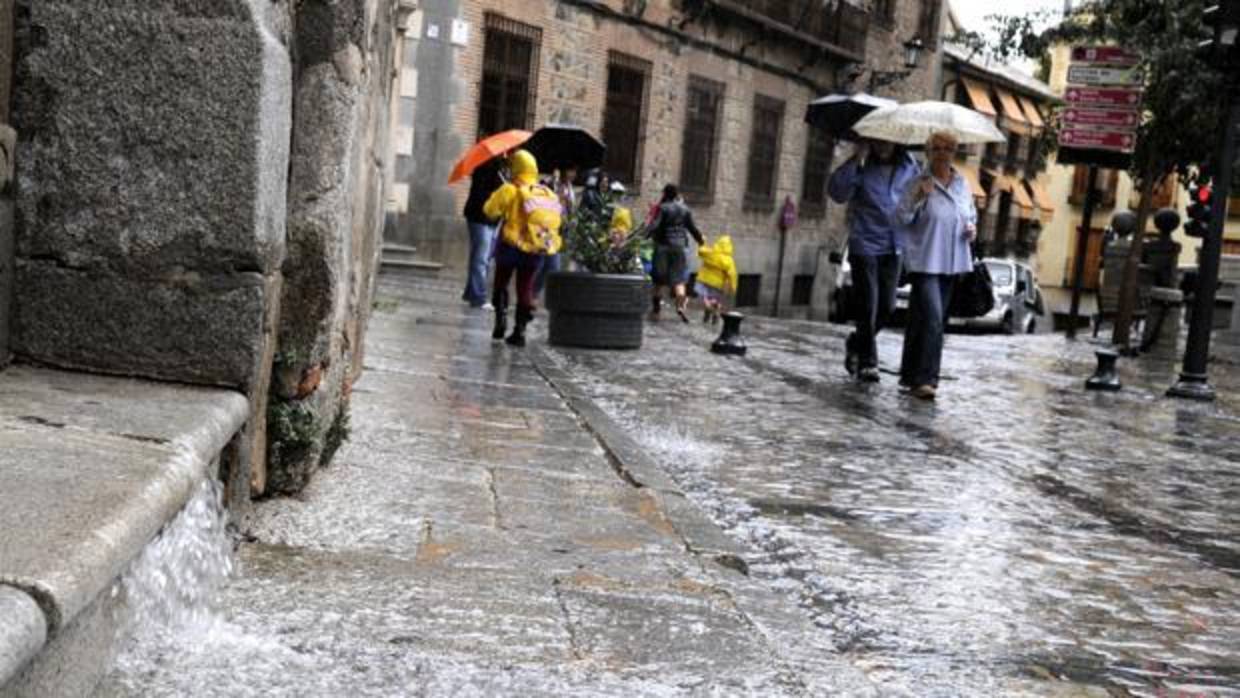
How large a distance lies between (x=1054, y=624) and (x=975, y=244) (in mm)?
6887

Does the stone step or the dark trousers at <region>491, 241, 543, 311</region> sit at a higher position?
the dark trousers at <region>491, 241, 543, 311</region>

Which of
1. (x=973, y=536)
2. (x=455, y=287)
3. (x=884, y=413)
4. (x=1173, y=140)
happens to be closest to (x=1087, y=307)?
(x=1173, y=140)

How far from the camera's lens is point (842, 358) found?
40.7 feet

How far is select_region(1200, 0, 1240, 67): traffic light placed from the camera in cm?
1115

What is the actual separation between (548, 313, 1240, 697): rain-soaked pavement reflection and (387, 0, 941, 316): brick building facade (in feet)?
29.3

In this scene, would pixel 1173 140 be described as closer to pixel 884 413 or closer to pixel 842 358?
pixel 842 358

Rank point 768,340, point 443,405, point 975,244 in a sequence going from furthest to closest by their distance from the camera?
point 768,340
point 975,244
point 443,405

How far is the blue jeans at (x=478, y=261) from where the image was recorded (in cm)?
1460

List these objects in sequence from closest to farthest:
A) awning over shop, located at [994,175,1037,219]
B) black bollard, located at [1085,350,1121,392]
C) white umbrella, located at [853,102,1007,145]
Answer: white umbrella, located at [853,102,1007,145]
black bollard, located at [1085,350,1121,392]
awning over shop, located at [994,175,1037,219]

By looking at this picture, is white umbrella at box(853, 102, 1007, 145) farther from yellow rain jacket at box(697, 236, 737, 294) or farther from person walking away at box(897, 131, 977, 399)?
yellow rain jacket at box(697, 236, 737, 294)

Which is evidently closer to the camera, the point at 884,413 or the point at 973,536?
the point at 973,536

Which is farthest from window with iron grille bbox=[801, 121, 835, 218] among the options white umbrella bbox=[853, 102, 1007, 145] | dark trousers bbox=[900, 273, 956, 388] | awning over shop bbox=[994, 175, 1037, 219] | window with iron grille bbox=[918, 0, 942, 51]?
dark trousers bbox=[900, 273, 956, 388]

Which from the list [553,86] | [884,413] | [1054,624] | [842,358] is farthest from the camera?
[553,86]

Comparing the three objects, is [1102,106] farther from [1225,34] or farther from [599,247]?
[599,247]
